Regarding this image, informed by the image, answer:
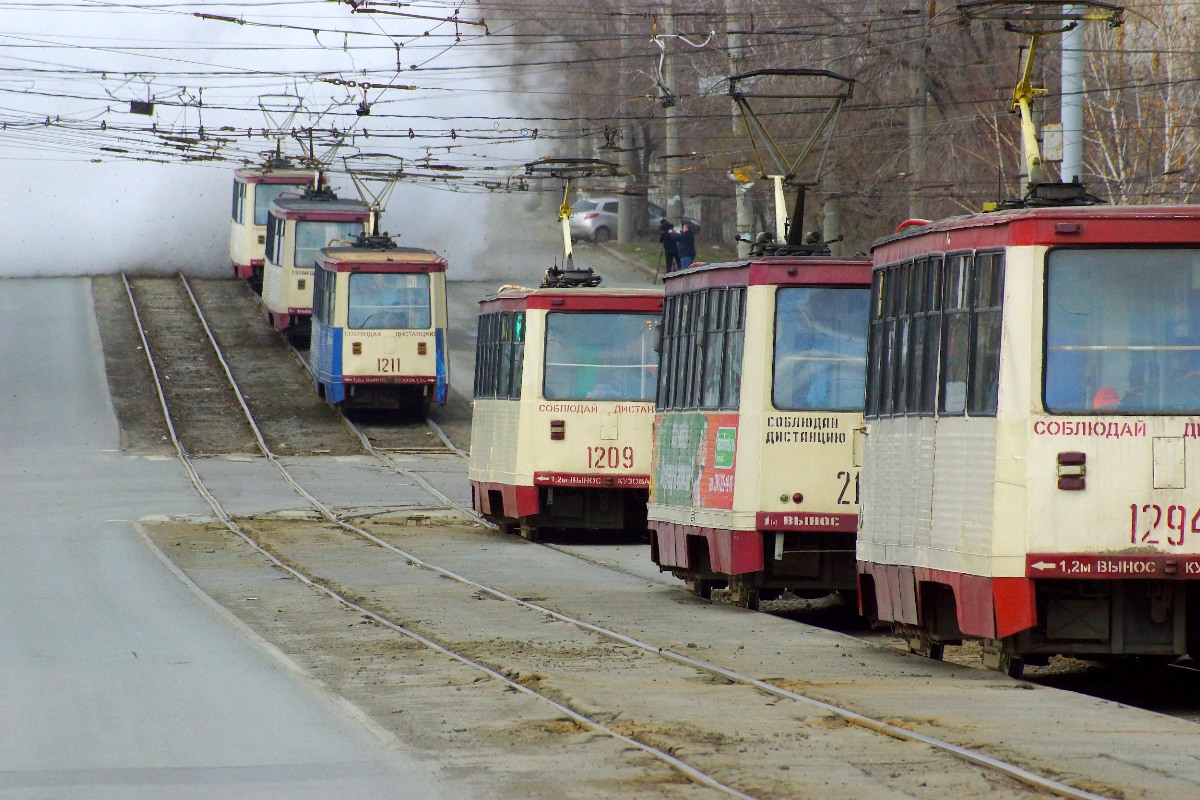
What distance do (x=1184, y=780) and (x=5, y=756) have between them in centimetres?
512

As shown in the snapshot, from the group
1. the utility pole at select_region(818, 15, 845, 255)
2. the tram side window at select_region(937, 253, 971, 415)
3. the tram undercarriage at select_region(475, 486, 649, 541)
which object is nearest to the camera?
the tram side window at select_region(937, 253, 971, 415)

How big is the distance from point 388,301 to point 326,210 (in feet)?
30.8

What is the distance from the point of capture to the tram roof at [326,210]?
47688mm

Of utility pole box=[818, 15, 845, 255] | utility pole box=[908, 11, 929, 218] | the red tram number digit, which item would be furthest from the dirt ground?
utility pole box=[818, 15, 845, 255]

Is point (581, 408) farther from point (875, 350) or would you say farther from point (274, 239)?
point (274, 239)

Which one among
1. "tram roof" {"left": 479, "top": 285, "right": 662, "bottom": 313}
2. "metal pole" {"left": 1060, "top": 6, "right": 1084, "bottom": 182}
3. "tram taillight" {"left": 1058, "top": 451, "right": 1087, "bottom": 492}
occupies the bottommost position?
"tram taillight" {"left": 1058, "top": 451, "right": 1087, "bottom": 492}

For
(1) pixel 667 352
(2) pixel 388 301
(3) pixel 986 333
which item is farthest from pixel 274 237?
(3) pixel 986 333

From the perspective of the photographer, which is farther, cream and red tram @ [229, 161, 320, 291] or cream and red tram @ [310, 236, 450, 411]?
cream and red tram @ [229, 161, 320, 291]

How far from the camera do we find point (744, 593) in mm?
16812

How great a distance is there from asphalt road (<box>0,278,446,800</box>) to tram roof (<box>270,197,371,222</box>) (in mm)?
20688

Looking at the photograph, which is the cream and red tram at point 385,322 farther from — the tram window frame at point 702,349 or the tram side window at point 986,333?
the tram side window at point 986,333

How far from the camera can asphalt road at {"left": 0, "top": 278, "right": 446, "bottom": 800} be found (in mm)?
8984

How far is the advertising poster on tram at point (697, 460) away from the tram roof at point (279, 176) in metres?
37.6

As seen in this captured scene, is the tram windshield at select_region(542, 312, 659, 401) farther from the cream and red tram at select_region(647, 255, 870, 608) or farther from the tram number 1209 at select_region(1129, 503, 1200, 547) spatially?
the tram number 1209 at select_region(1129, 503, 1200, 547)
